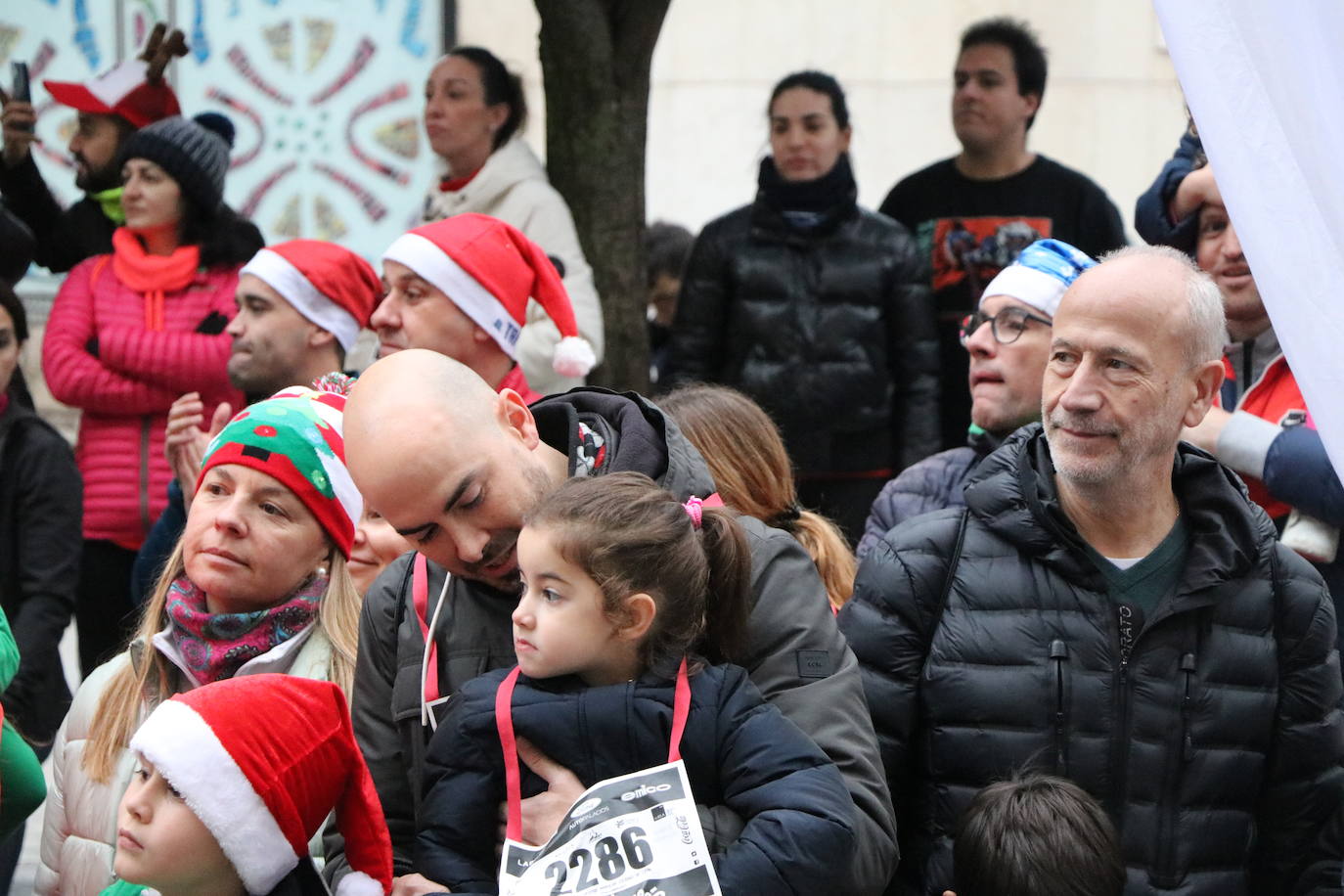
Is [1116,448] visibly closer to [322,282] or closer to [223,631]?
[223,631]

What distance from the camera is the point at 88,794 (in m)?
3.41

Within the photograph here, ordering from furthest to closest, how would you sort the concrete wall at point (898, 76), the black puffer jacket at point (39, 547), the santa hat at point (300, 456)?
1. the concrete wall at point (898, 76)
2. the black puffer jacket at point (39, 547)
3. the santa hat at point (300, 456)

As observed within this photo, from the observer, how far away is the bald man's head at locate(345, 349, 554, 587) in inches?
111

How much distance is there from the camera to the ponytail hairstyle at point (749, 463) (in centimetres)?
421

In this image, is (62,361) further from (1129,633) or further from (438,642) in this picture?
(1129,633)

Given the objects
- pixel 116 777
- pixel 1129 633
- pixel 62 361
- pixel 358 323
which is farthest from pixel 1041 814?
pixel 62 361

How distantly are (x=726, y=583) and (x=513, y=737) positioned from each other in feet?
1.37

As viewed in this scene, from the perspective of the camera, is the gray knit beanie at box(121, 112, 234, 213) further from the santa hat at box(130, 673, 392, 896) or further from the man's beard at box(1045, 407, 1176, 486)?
the man's beard at box(1045, 407, 1176, 486)

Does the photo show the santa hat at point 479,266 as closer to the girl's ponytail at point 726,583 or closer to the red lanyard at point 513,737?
the girl's ponytail at point 726,583

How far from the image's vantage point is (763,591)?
2861 mm

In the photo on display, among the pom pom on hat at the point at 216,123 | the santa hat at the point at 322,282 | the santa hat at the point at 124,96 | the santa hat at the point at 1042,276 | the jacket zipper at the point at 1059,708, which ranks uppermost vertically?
the santa hat at the point at 124,96

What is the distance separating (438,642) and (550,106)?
151 inches

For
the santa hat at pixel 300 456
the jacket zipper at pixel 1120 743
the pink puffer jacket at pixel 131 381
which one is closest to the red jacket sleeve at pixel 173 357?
the pink puffer jacket at pixel 131 381

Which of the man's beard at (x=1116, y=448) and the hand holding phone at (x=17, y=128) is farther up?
the hand holding phone at (x=17, y=128)
